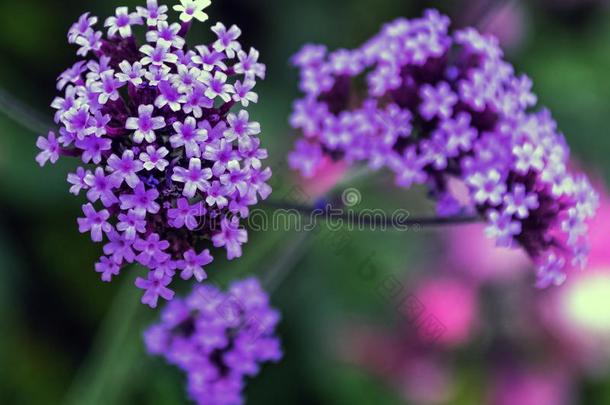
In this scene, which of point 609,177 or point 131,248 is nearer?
point 131,248

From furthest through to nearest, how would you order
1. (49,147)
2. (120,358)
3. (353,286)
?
(353,286) → (120,358) → (49,147)

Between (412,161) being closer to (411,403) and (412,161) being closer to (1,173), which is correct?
(411,403)

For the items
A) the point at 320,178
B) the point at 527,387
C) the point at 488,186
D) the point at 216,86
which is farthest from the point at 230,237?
the point at 527,387

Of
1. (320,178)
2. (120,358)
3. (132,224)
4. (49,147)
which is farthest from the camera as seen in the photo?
(320,178)

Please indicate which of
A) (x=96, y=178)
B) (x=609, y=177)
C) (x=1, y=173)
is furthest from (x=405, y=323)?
(x=96, y=178)

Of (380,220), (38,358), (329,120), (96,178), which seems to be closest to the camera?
(96,178)

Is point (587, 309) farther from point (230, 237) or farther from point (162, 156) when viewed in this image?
point (162, 156)
